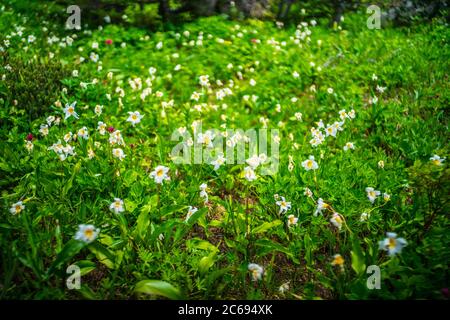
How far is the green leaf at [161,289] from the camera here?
187 cm

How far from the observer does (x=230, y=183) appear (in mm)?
3000

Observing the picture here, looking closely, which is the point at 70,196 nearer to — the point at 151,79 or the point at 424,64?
the point at 151,79

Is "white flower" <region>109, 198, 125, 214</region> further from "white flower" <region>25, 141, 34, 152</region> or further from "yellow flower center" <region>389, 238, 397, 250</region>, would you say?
"yellow flower center" <region>389, 238, 397, 250</region>

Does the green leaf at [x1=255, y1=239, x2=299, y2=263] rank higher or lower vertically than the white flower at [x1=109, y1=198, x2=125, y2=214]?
lower

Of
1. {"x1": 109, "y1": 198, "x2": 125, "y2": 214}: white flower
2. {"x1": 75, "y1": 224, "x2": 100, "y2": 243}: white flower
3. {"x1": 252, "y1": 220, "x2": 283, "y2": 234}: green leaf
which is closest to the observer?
{"x1": 75, "y1": 224, "x2": 100, "y2": 243}: white flower

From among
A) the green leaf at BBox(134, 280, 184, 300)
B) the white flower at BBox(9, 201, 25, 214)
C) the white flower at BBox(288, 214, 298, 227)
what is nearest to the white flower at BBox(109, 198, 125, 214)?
the green leaf at BBox(134, 280, 184, 300)

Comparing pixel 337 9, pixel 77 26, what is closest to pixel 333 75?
pixel 337 9

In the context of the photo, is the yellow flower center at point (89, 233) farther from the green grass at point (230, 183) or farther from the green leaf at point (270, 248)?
the green leaf at point (270, 248)

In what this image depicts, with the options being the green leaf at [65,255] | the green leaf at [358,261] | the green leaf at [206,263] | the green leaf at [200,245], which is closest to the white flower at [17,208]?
the green leaf at [65,255]

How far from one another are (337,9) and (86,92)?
511 cm

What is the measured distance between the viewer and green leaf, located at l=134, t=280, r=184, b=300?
6.14ft

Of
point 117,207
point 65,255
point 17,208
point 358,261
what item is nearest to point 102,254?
point 65,255

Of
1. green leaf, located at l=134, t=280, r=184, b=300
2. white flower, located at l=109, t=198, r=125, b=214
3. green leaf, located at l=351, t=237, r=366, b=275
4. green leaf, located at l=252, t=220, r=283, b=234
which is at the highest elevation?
white flower, located at l=109, t=198, r=125, b=214

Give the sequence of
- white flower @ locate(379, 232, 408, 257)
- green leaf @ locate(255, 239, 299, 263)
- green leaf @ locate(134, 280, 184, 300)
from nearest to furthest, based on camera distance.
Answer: white flower @ locate(379, 232, 408, 257)
green leaf @ locate(134, 280, 184, 300)
green leaf @ locate(255, 239, 299, 263)
